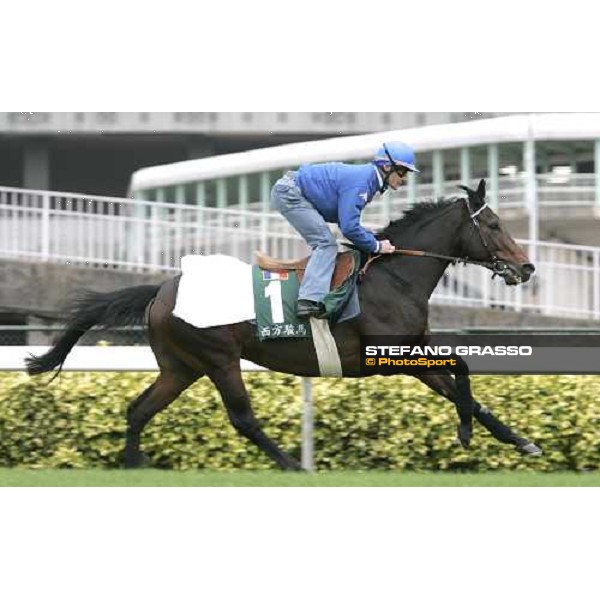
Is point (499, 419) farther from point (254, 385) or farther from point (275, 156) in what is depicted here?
point (275, 156)

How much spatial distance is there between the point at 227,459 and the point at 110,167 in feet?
9.10

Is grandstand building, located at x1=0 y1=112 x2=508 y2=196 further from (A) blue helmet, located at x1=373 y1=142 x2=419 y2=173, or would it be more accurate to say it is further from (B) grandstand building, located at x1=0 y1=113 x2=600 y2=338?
→ (A) blue helmet, located at x1=373 y1=142 x2=419 y2=173

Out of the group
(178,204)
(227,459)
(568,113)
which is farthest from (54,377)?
(568,113)

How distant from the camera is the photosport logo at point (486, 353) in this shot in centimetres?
659

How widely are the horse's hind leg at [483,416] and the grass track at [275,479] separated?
0.18m

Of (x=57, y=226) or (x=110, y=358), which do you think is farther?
(x=57, y=226)

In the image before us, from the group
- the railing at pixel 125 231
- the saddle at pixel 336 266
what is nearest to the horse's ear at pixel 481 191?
the saddle at pixel 336 266

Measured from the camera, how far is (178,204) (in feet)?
29.1

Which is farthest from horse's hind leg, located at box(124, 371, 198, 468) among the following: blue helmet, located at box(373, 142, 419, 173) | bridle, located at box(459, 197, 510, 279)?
bridle, located at box(459, 197, 510, 279)

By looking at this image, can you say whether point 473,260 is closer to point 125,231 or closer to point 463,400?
point 463,400

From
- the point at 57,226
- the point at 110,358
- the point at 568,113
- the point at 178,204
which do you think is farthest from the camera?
the point at 57,226

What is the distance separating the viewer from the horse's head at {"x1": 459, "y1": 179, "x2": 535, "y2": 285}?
6676 mm

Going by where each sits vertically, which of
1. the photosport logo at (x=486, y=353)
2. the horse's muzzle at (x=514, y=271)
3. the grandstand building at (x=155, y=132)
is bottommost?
the photosport logo at (x=486, y=353)

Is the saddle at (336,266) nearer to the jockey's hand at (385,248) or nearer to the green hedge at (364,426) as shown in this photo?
the jockey's hand at (385,248)
